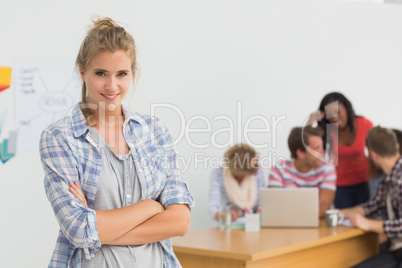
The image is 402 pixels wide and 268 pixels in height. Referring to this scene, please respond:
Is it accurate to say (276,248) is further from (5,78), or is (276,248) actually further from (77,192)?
(5,78)

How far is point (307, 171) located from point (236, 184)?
0.56 meters

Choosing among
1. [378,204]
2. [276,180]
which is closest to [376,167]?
[378,204]

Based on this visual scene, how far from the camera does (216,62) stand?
16.3ft

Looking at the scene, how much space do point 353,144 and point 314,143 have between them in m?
0.66

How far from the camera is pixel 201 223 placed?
201 inches

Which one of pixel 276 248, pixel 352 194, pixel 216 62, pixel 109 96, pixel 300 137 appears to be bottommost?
pixel 276 248

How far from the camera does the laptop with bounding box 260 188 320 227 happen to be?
368 cm

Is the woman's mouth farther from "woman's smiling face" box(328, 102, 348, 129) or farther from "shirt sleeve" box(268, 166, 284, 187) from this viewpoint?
"woman's smiling face" box(328, 102, 348, 129)

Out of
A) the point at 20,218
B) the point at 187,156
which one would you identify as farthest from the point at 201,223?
the point at 20,218

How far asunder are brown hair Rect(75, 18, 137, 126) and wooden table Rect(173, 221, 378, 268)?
154cm

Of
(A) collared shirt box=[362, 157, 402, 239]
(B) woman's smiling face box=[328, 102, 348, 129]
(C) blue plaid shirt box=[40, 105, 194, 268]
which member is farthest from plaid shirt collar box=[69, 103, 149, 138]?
(B) woman's smiling face box=[328, 102, 348, 129]

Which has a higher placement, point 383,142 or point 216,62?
point 216,62

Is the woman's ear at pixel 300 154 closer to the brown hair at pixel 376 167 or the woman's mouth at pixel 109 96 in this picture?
the brown hair at pixel 376 167

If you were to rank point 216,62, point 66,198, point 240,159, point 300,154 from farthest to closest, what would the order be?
1. point 216,62
2. point 300,154
3. point 240,159
4. point 66,198
